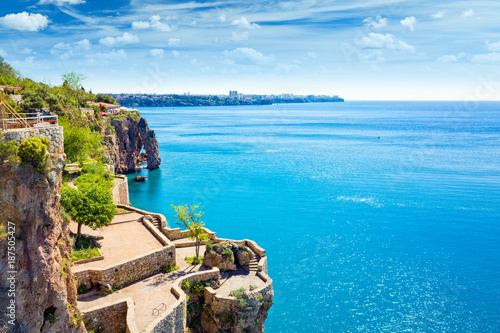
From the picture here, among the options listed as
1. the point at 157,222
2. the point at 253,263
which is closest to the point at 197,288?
the point at 253,263

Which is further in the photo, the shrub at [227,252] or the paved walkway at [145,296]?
the shrub at [227,252]

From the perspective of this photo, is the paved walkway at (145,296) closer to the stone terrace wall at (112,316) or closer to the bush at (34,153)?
the stone terrace wall at (112,316)

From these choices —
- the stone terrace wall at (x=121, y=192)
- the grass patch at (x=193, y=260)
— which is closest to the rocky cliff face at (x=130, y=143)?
the stone terrace wall at (x=121, y=192)

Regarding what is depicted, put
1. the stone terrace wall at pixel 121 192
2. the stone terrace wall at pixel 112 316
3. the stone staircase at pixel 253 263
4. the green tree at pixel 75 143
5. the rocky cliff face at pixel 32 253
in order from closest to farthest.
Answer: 1. the rocky cliff face at pixel 32 253
2. the stone terrace wall at pixel 112 316
3. the stone staircase at pixel 253 263
4. the stone terrace wall at pixel 121 192
5. the green tree at pixel 75 143

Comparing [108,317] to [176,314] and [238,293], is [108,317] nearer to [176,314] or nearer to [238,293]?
[176,314]

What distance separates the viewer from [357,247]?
50750 mm

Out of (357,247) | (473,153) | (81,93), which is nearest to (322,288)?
(357,247)

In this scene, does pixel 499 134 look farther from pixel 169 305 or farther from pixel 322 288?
pixel 169 305

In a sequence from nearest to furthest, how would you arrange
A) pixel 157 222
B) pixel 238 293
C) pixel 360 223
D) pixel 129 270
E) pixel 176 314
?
1. pixel 176 314
2. pixel 129 270
3. pixel 238 293
4. pixel 157 222
5. pixel 360 223

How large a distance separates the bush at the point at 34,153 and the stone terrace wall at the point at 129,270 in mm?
10498

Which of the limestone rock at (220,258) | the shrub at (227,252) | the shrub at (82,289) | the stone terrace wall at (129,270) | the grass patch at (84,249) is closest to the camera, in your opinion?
the shrub at (82,289)

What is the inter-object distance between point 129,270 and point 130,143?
7056cm

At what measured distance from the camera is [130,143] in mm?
91562

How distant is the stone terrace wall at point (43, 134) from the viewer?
51.2ft
